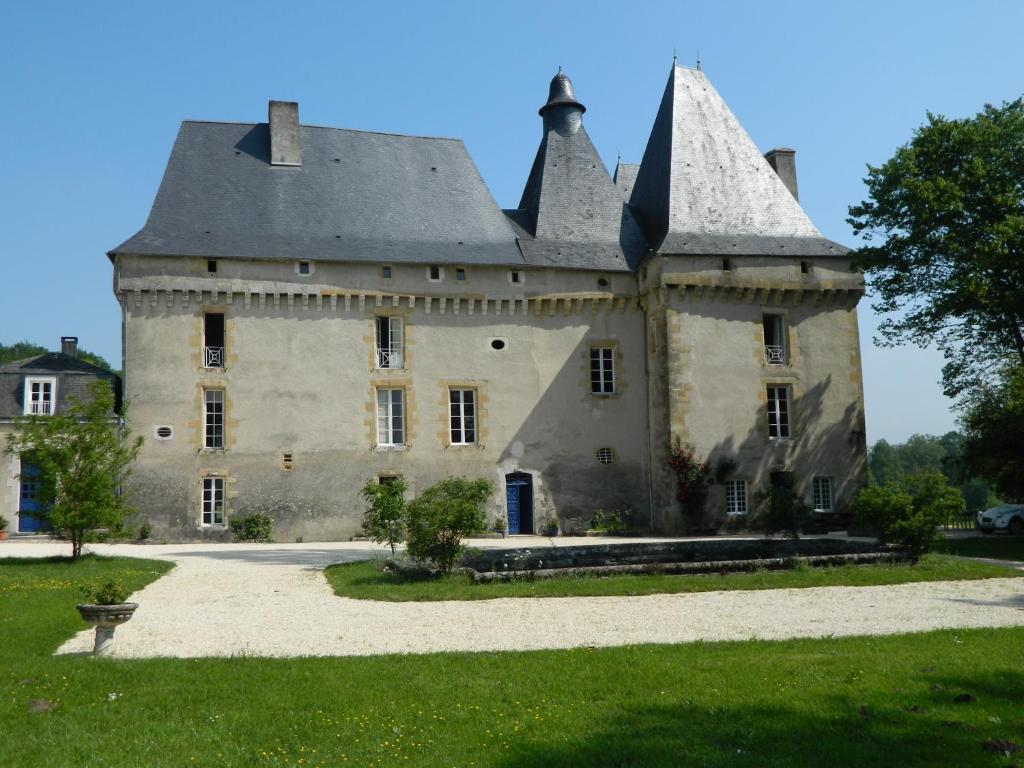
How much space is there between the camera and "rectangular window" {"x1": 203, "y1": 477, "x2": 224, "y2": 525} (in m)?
22.2

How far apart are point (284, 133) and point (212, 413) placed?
26.6 feet

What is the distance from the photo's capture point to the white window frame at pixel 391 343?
2369 centimetres

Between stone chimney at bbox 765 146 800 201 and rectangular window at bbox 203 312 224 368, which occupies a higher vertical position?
stone chimney at bbox 765 146 800 201

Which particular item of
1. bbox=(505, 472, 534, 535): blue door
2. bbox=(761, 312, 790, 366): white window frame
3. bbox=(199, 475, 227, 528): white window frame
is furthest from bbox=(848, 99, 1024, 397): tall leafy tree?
bbox=(199, 475, 227, 528): white window frame

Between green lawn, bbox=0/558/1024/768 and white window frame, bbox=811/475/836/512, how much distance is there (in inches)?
658

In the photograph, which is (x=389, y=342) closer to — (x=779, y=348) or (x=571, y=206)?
(x=571, y=206)

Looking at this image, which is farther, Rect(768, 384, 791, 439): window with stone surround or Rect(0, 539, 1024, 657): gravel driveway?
Rect(768, 384, 791, 439): window with stone surround

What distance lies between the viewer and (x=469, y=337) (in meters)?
24.2

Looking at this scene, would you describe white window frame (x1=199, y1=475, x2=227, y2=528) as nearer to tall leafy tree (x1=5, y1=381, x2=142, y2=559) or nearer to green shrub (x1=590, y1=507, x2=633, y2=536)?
tall leafy tree (x1=5, y1=381, x2=142, y2=559)

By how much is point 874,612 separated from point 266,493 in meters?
16.1

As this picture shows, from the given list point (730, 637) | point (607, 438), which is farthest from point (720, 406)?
point (730, 637)

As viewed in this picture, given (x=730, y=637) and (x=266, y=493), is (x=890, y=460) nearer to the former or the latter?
(x=266, y=493)

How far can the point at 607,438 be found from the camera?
24453 millimetres

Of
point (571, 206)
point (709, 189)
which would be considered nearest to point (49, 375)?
point (571, 206)
